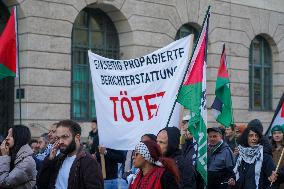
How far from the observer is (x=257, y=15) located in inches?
811

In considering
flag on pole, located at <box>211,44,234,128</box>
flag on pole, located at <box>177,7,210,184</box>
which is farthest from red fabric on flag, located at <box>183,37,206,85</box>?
flag on pole, located at <box>211,44,234,128</box>

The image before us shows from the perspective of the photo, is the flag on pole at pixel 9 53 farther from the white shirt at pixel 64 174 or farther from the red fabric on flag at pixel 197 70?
the white shirt at pixel 64 174

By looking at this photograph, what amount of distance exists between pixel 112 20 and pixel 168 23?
1733 millimetres

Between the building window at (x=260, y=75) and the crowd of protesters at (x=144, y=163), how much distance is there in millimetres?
11626

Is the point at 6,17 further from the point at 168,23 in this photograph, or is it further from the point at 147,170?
the point at 147,170

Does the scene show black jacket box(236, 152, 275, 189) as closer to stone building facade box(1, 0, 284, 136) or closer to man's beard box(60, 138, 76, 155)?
man's beard box(60, 138, 76, 155)

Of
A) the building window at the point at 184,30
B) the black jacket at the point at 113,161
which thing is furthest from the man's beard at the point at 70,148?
the building window at the point at 184,30

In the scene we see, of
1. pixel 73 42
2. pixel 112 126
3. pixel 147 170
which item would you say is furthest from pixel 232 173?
pixel 73 42

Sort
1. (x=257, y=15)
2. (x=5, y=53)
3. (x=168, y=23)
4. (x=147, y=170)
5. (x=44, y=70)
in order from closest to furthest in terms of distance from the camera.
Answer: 1. (x=147, y=170)
2. (x=5, y=53)
3. (x=44, y=70)
4. (x=168, y=23)
5. (x=257, y=15)

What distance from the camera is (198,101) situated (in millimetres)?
7305

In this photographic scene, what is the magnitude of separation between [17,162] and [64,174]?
101 centimetres

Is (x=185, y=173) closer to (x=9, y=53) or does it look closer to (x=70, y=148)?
(x=70, y=148)

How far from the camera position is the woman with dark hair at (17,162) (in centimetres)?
630

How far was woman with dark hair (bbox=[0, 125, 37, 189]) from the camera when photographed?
630 centimetres
